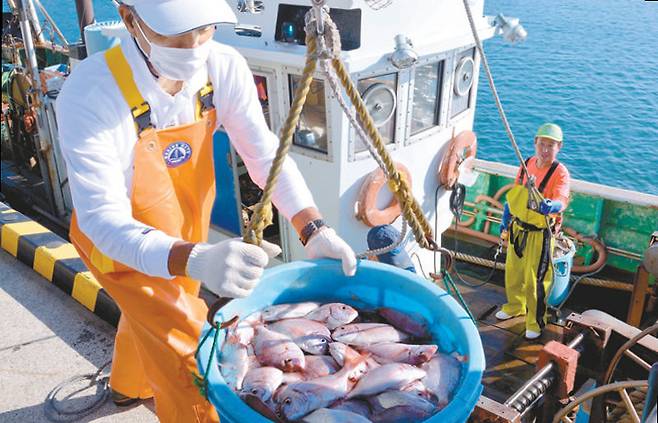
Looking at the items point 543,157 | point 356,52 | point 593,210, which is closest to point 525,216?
point 543,157

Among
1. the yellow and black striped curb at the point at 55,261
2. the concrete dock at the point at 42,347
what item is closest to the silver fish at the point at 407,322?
the concrete dock at the point at 42,347

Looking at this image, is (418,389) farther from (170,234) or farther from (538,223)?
(538,223)

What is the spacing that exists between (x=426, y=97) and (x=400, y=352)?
3.58m

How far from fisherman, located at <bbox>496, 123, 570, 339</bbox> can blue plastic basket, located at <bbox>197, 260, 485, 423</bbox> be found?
9.63 ft

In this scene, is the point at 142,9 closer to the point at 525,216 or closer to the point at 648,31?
the point at 525,216

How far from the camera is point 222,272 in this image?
2215 mm

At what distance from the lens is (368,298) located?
9.82 feet

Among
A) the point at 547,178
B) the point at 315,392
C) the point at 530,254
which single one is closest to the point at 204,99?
the point at 315,392

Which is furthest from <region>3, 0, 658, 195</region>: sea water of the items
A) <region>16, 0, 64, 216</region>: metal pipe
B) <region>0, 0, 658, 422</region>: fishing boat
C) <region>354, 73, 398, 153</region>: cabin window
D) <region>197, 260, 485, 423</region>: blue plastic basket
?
<region>197, 260, 485, 423</region>: blue plastic basket

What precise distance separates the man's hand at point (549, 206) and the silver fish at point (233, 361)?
3.59 meters

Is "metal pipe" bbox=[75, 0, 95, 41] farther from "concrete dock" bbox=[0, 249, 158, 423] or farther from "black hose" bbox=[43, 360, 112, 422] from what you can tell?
"black hose" bbox=[43, 360, 112, 422]

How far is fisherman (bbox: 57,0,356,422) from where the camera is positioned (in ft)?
7.64

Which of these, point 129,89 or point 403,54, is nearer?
point 129,89

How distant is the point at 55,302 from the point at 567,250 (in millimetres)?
4841
